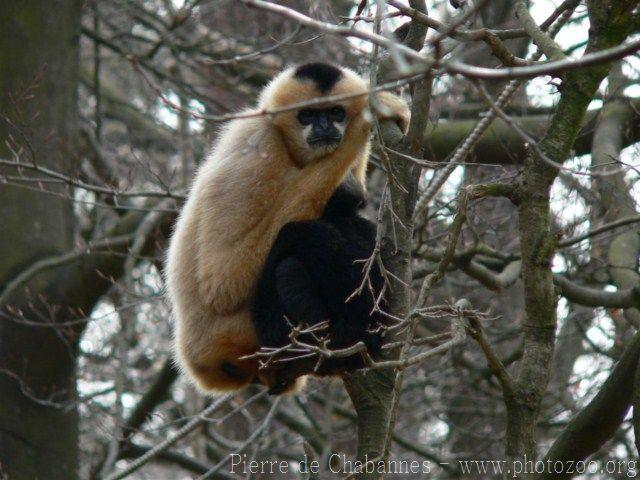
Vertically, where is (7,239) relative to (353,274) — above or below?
above

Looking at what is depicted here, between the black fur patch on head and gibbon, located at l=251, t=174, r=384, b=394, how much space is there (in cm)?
126

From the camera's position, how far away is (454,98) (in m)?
10.7

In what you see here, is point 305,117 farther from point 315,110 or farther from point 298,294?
point 298,294

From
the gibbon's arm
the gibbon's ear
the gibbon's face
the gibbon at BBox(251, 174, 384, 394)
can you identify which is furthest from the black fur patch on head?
the gibbon's arm

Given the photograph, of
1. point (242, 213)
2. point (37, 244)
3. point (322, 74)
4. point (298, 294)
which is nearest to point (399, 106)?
point (322, 74)

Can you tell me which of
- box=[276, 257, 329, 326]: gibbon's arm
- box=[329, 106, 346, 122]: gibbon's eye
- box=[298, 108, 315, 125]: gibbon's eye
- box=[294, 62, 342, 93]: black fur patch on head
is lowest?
box=[276, 257, 329, 326]: gibbon's arm

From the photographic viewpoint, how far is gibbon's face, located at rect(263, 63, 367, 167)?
6184 millimetres

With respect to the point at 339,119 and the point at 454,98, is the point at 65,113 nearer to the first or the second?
the point at 339,119

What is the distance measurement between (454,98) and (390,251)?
6041mm

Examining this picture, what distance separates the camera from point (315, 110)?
20.9ft

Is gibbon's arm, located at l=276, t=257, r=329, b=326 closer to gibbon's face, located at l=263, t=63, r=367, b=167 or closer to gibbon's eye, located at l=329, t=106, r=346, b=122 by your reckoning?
gibbon's face, located at l=263, t=63, r=367, b=167

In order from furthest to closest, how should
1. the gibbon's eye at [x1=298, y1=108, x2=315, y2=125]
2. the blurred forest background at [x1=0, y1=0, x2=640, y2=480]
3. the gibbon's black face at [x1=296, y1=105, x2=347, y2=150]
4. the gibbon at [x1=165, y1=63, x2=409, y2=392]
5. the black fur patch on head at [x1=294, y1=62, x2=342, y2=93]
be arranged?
the black fur patch on head at [x1=294, y1=62, x2=342, y2=93] < the gibbon's eye at [x1=298, y1=108, x2=315, y2=125] < the gibbon's black face at [x1=296, y1=105, x2=347, y2=150] < the gibbon at [x1=165, y1=63, x2=409, y2=392] < the blurred forest background at [x1=0, y1=0, x2=640, y2=480]

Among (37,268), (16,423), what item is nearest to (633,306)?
(37,268)

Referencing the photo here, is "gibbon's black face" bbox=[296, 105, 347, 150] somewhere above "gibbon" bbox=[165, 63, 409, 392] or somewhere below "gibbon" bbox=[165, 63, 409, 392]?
above
